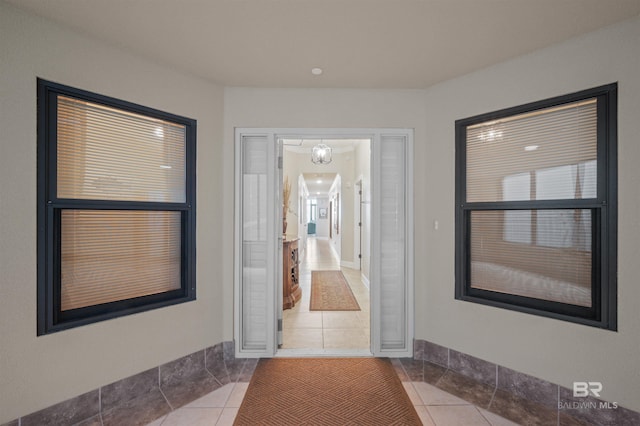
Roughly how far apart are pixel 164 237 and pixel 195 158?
723mm

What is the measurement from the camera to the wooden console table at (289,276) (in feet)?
12.7

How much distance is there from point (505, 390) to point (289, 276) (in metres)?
2.65

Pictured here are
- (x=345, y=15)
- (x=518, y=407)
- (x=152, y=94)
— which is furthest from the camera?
(x=152, y=94)

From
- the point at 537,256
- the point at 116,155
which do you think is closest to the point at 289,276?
the point at 116,155

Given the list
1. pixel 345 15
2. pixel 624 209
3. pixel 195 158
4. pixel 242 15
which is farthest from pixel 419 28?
pixel 195 158

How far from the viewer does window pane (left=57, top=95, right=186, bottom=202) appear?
6.06 ft

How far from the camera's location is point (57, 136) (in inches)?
70.5

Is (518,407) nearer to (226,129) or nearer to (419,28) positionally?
(419,28)

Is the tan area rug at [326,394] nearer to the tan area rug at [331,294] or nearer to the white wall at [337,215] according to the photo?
the tan area rug at [331,294]

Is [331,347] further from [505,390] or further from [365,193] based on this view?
[365,193]

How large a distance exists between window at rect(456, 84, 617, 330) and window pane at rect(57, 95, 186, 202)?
2483 millimetres

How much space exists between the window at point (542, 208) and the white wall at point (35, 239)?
2502mm

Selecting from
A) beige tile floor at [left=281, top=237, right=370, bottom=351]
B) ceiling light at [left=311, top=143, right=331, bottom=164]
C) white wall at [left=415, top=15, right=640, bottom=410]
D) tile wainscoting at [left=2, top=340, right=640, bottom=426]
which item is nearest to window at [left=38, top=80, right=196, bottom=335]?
tile wainscoting at [left=2, top=340, right=640, bottom=426]

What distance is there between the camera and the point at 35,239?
5.58ft
